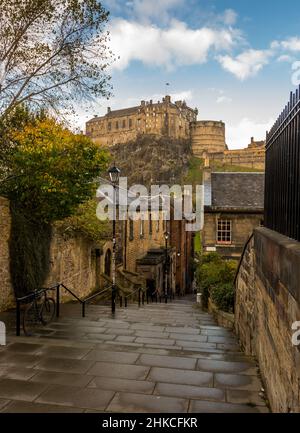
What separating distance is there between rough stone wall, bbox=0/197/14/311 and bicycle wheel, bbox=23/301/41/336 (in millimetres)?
2210

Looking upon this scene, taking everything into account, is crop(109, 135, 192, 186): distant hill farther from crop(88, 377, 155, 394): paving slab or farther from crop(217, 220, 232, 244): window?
crop(88, 377, 155, 394): paving slab

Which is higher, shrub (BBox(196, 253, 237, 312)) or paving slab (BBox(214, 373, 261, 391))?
paving slab (BBox(214, 373, 261, 391))

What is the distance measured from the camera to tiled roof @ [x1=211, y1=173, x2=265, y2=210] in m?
24.2

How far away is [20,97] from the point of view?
1391cm

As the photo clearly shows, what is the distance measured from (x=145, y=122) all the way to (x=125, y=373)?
11168cm

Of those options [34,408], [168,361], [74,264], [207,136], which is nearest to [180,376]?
[168,361]

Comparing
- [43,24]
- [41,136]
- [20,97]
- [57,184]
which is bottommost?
[57,184]

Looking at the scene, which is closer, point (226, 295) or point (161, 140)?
point (226, 295)

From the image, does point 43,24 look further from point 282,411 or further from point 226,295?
point 282,411

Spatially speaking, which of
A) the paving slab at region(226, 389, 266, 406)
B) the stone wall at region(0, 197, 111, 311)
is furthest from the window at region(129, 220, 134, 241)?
the paving slab at region(226, 389, 266, 406)

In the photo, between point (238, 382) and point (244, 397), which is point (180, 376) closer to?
point (238, 382)

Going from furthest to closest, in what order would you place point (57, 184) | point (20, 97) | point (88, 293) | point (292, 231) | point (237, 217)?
point (237, 217) < point (88, 293) < point (20, 97) < point (57, 184) < point (292, 231)
